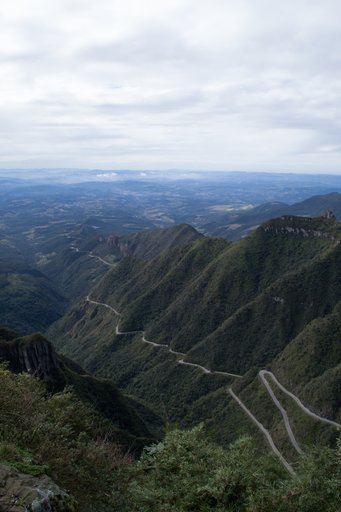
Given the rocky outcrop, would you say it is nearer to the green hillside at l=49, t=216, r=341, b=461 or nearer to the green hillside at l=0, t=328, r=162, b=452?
the green hillside at l=49, t=216, r=341, b=461

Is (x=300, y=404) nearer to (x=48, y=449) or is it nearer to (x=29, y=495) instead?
(x=48, y=449)

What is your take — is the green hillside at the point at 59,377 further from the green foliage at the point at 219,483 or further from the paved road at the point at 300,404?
the green foliage at the point at 219,483

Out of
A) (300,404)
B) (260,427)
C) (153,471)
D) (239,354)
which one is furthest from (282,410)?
(153,471)

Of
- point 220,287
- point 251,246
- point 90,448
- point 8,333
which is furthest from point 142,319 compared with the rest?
point 90,448

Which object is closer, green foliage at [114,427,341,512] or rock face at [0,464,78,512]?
rock face at [0,464,78,512]

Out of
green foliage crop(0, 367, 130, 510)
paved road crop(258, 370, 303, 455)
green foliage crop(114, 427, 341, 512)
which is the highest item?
green foliage crop(0, 367, 130, 510)

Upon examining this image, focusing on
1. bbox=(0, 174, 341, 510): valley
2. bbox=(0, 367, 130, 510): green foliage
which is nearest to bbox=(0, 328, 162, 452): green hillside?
bbox=(0, 174, 341, 510): valley
